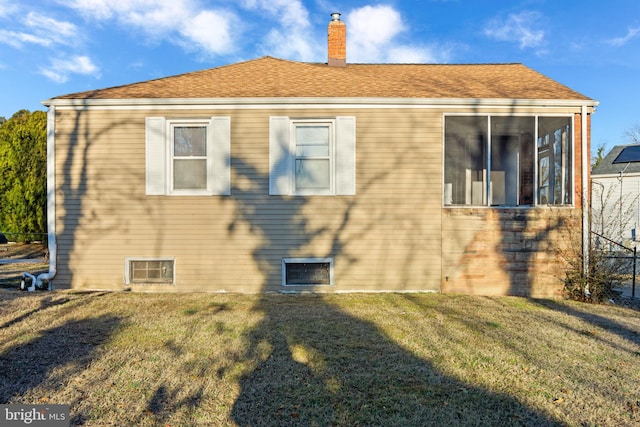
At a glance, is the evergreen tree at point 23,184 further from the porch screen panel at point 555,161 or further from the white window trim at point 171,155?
the porch screen panel at point 555,161

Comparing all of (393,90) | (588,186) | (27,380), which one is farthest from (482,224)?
(27,380)

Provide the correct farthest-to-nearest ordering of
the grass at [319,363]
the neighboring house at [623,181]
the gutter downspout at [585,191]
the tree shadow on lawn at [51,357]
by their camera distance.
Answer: the neighboring house at [623,181], the gutter downspout at [585,191], the tree shadow on lawn at [51,357], the grass at [319,363]

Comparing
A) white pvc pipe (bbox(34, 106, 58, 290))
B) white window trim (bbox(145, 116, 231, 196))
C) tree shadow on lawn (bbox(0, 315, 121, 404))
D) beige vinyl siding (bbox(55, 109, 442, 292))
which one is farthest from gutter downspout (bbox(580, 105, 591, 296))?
white pvc pipe (bbox(34, 106, 58, 290))

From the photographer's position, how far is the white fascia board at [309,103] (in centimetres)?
718

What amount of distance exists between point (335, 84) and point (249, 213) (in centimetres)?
314

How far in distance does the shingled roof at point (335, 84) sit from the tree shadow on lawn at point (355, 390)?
4.73 meters

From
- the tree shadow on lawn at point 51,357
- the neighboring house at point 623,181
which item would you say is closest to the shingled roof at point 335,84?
the tree shadow on lawn at point 51,357

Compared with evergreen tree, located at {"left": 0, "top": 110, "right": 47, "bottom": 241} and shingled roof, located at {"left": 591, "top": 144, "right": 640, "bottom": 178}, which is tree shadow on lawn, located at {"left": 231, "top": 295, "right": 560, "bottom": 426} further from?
shingled roof, located at {"left": 591, "top": 144, "right": 640, "bottom": 178}

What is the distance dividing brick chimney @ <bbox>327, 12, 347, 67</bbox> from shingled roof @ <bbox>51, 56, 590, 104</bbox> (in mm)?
368

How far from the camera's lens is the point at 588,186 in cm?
734

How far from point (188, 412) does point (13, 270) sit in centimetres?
930

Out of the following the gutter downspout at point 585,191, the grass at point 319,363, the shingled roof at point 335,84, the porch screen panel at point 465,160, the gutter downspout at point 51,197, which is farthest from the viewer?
the porch screen panel at point 465,160

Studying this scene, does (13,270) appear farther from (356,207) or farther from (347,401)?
(347,401)

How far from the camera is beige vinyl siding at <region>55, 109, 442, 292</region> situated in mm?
7254
